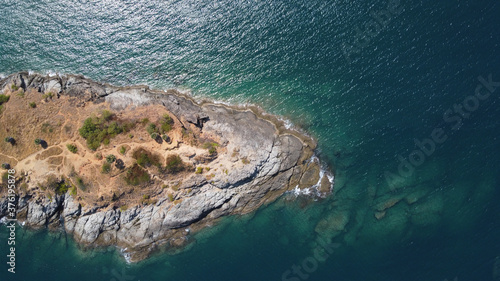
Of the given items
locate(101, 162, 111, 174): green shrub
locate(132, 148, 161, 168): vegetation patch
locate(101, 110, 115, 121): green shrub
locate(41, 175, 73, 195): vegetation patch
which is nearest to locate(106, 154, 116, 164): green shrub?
locate(101, 162, 111, 174): green shrub

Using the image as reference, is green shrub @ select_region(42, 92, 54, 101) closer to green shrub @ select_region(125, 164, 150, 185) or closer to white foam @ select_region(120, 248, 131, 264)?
green shrub @ select_region(125, 164, 150, 185)

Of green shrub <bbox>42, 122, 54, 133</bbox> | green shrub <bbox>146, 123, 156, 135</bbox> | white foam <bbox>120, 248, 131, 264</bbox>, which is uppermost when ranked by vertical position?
green shrub <bbox>42, 122, 54, 133</bbox>

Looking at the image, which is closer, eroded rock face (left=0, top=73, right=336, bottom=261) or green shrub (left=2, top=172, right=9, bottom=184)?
green shrub (left=2, top=172, right=9, bottom=184)

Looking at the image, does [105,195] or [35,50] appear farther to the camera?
[35,50]

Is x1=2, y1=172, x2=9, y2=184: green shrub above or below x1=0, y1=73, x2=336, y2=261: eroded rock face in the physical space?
above

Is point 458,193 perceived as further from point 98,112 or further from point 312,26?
point 98,112

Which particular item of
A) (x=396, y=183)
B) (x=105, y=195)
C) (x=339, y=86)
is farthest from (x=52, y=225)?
(x=396, y=183)
